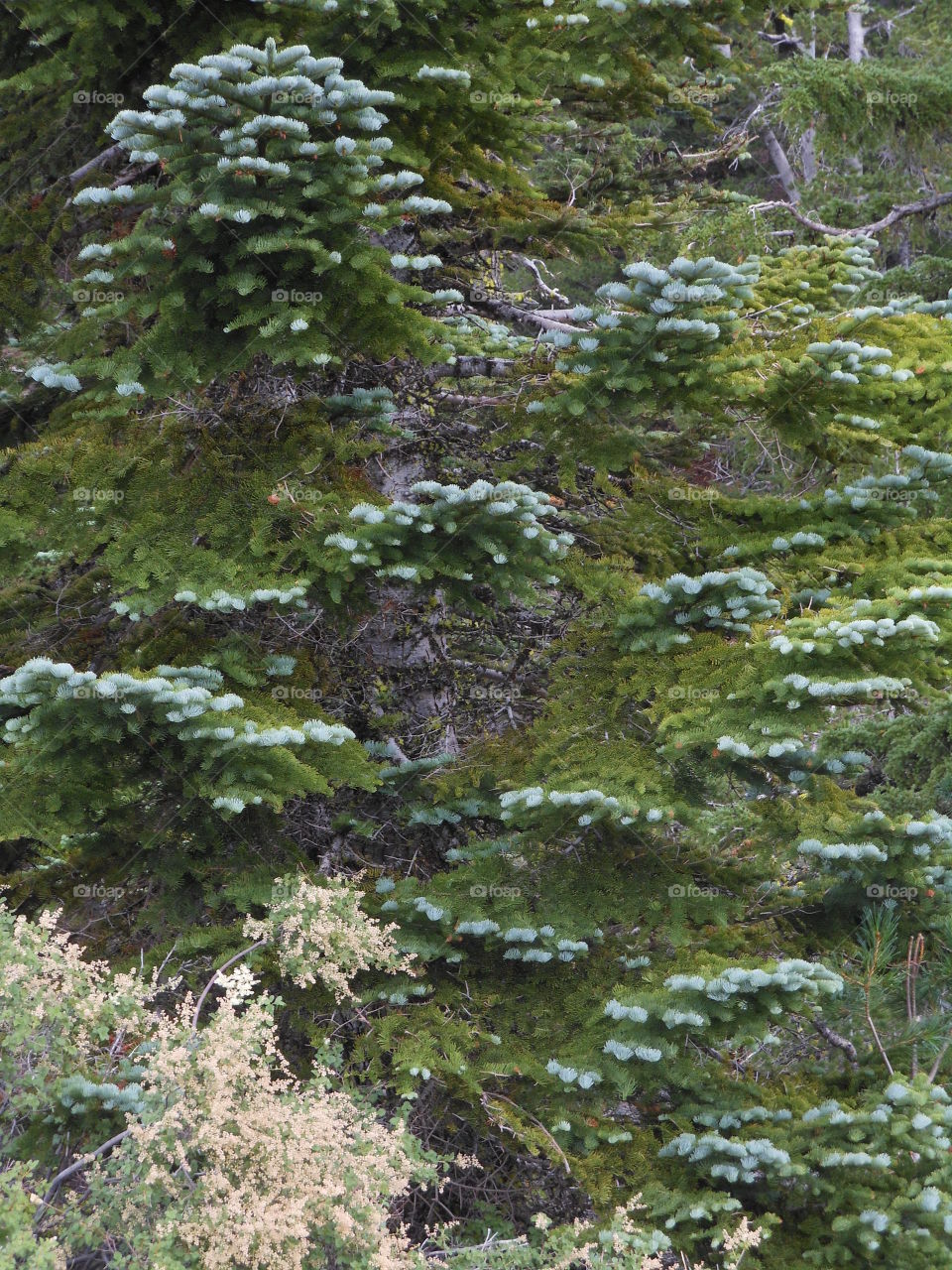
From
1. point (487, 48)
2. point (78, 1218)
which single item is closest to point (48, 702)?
point (78, 1218)

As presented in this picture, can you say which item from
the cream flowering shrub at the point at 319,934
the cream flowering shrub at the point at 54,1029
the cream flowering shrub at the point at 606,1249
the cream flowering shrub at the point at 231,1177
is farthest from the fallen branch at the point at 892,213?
the cream flowering shrub at the point at 231,1177

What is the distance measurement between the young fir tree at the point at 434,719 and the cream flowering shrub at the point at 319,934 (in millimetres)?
35

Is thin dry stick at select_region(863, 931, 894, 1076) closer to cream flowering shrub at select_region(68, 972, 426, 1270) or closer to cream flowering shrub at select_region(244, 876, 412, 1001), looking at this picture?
cream flowering shrub at select_region(244, 876, 412, 1001)

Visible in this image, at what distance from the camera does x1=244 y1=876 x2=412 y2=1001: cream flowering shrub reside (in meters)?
4.46

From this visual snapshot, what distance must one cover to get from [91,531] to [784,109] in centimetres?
895

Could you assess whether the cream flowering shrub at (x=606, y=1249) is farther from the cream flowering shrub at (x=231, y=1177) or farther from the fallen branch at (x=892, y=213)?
the fallen branch at (x=892, y=213)

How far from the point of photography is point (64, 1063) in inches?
159

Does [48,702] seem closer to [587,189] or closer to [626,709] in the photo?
[626,709]

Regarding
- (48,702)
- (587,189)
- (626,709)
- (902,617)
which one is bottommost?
(626,709)

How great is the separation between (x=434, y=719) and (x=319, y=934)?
1.67m

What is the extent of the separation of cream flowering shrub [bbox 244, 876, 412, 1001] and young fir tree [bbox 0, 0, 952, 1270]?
0.03m

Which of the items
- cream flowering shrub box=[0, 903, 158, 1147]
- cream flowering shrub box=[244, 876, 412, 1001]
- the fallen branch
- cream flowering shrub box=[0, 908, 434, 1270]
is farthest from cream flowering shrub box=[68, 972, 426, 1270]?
the fallen branch

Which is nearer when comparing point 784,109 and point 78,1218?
point 78,1218

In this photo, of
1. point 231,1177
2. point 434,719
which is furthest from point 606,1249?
point 434,719
